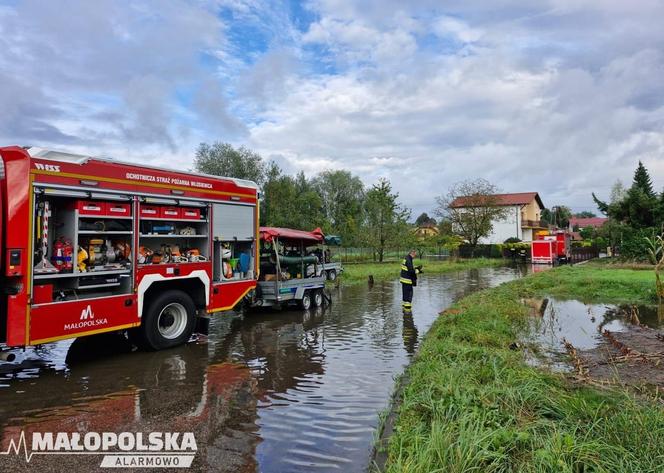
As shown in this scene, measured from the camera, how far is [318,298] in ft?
44.5

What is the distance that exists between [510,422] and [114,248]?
6.46m

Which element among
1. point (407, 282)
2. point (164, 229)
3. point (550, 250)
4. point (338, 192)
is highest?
point (338, 192)

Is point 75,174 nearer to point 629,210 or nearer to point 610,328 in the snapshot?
point 610,328

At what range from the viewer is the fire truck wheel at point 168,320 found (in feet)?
26.0

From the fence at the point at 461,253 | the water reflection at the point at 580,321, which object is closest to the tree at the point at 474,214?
the fence at the point at 461,253

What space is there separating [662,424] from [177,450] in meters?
4.15

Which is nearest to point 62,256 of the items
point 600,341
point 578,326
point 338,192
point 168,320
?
point 168,320

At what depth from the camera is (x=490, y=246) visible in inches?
1821

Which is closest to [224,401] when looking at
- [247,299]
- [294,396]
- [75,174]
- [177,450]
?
[294,396]

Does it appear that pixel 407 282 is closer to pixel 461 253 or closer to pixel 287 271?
pixel 287 271

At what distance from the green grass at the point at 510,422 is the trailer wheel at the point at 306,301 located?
6.58 m

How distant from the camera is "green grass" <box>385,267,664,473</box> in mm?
3244

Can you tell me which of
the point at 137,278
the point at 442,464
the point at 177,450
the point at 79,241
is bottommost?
the point at 177,450

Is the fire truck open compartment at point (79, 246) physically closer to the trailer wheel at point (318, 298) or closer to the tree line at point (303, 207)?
the trailer wheel at point (318, 298)
